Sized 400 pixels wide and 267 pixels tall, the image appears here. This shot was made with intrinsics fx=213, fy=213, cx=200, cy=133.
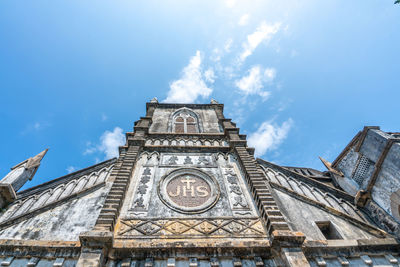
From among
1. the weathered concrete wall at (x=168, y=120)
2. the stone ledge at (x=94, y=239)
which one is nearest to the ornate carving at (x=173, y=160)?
the weathered concrete wall at (x=168, y=120)

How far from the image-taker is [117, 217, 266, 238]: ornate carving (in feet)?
21.7

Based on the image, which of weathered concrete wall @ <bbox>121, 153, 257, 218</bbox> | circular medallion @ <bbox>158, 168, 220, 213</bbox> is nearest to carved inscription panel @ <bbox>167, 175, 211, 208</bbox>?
circular medallion @ <bbox>158, 168, 220, 213</bbox>

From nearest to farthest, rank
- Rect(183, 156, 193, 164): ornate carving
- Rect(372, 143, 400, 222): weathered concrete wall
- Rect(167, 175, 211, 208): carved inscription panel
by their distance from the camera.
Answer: Rect(372, 143, 400, 222): weathered concrete wall < Rect(167, 175, 211, 208): carved inscription panel < Rect(183, 156, 193, 164): ornate carving

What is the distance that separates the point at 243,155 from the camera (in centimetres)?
1025

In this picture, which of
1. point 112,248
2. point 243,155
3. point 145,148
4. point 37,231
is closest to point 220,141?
point 243,155

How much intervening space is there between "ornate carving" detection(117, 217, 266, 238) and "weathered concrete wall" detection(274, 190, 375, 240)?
4.66 ft

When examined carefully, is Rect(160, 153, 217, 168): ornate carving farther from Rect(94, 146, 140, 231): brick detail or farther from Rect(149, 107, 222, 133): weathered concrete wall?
Rect(149, 107, 222, 133): weathered concrete wall

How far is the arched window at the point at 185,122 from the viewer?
1432cm

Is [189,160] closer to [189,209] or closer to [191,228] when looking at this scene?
[189,209]

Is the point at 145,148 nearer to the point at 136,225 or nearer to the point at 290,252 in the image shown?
the point at 136,225

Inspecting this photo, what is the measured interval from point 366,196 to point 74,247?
428 inches

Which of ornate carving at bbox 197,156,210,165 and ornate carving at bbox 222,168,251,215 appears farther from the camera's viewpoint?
ornate carving at bbox 197,156,210,165

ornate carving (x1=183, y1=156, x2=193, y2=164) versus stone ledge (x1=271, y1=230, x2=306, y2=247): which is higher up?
ornate carving (x1=183, y1=156, x2=193, y2=164)

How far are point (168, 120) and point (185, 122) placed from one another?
1.22 m
